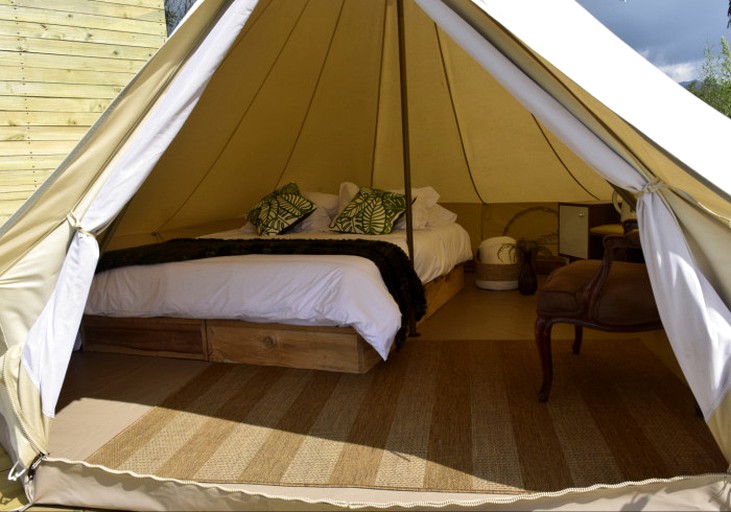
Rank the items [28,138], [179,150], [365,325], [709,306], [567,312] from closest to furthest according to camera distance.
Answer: [709,306] → [567,312] → [365,325] → [179,150] → [28,138]

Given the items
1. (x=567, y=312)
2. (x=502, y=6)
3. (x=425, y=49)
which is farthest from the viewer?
(x=425, y=49)

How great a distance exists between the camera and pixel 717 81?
14.1 ft

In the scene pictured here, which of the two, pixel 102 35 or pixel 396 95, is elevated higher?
pixel 102 35

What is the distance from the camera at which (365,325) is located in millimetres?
2963

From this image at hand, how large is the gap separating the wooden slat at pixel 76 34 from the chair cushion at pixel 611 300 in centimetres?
421

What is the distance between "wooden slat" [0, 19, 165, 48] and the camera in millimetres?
4672

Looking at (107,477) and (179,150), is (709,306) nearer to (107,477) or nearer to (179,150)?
(107,477)

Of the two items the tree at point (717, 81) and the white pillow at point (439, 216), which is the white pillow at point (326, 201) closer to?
the white pillow at point (439, 216)

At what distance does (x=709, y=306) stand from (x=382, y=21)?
2.90 m

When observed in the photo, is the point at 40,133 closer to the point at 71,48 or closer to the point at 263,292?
the point at 71,48

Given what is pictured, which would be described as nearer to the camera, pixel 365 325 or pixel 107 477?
pixel 107 477

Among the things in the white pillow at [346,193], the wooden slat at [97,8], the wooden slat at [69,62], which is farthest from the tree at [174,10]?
the white pillow at [346,193]

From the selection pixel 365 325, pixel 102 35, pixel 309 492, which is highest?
pixel 102 35

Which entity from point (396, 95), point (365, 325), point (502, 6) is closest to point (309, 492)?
point (365, 325)
